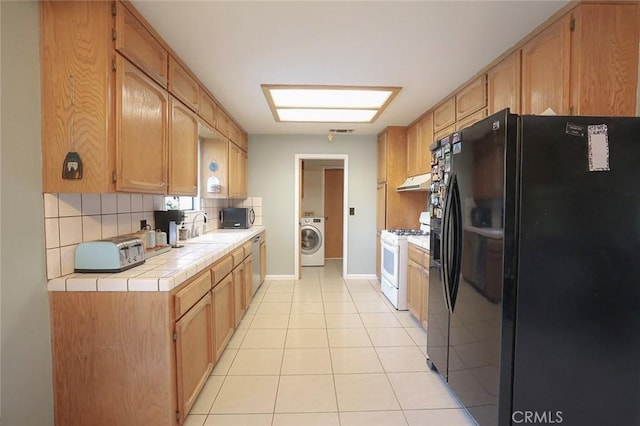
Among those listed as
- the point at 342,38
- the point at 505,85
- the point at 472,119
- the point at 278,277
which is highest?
the point at 342,38

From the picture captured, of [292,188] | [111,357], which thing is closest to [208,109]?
[292,188]

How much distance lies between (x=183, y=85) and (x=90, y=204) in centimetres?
105

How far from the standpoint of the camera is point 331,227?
21.1ft

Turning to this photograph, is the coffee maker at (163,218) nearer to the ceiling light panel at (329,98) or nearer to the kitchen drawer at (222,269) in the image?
the kitchen drawer at (222,269)

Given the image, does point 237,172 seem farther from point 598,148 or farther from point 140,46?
point 598,148

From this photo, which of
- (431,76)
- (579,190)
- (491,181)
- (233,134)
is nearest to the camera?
(579,190)

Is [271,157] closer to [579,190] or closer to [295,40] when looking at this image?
[295,40]

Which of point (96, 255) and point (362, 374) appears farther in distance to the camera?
point (362, 374)

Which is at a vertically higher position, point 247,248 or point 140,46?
point 140,46

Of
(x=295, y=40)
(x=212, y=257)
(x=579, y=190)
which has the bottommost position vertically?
(x=212, y=257)

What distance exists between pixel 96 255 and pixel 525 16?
2591mm

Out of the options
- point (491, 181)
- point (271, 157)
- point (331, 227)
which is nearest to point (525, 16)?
point (491, 181)

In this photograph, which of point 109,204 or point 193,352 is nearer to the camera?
point 193,352

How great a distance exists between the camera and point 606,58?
57.2 inches
